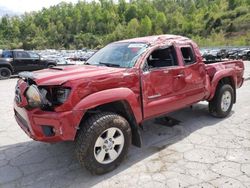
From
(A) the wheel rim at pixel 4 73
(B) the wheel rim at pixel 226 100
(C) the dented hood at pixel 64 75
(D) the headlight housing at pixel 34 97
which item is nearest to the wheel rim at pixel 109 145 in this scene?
(C) the dented hood at pixel 64 75

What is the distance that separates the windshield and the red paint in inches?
5.5

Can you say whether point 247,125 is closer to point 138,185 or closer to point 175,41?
point 175,41

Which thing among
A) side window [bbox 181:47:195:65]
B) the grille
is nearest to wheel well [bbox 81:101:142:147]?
the grille

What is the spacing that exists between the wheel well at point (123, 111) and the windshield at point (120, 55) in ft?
2.16

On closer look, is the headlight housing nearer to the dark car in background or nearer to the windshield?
the windshield

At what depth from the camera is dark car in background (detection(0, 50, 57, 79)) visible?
15.8 m

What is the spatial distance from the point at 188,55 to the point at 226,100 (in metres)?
1.58

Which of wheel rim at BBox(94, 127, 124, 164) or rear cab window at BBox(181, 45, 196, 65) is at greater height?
rear cab window at BBox(181, 45, 196, 65)

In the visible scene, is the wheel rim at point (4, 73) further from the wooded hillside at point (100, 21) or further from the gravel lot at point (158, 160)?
the wooded hillside at point (100, 21)

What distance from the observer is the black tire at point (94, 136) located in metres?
3.65

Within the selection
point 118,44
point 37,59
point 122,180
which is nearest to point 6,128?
point 118,44

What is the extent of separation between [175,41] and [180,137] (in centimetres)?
171

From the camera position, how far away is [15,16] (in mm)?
161875

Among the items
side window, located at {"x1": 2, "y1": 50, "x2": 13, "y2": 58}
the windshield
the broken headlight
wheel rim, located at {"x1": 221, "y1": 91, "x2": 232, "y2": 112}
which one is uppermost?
the windshield
